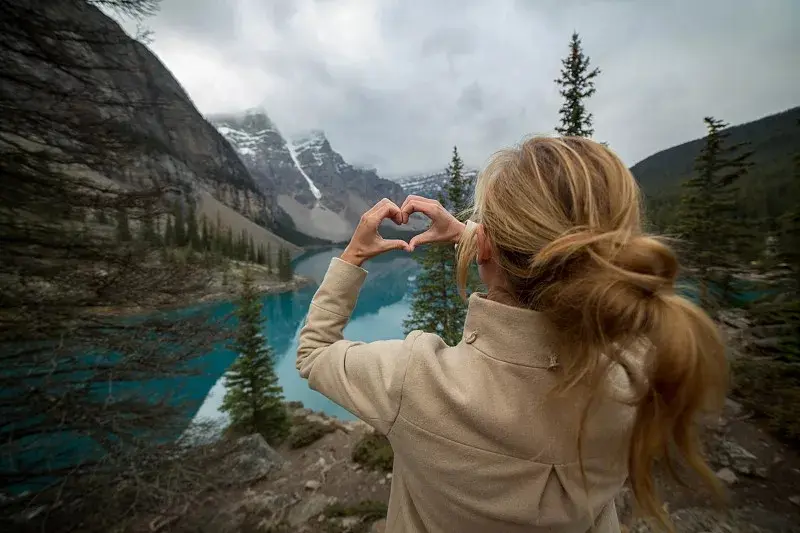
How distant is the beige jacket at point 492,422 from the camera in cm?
85

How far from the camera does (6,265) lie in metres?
3.83

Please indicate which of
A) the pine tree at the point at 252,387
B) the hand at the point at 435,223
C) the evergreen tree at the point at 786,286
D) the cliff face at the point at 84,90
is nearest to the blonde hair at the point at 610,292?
the hand at the point at 435,223

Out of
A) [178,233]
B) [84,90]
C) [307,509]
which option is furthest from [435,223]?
[178,233]

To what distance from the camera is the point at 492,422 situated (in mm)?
841

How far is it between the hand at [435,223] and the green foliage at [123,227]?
507 cm

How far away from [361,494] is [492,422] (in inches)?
348

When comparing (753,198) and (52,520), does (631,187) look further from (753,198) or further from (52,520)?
(753,198)

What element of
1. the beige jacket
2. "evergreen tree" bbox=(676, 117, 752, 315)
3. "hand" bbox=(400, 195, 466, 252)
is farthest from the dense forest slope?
the beige jacket

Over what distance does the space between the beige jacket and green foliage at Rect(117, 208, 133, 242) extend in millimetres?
5281

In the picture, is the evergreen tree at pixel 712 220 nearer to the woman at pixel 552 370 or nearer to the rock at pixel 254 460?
the woman at pixel 552 370

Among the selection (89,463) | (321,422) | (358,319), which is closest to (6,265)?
(89,463)

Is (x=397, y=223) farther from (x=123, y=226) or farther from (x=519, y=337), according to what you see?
(x=123, y=226)

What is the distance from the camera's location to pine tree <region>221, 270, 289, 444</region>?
38.4 feet

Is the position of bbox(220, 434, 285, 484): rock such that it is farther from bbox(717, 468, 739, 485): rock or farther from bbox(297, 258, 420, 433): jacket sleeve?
bbox(717, 468, 739, 485): rock
